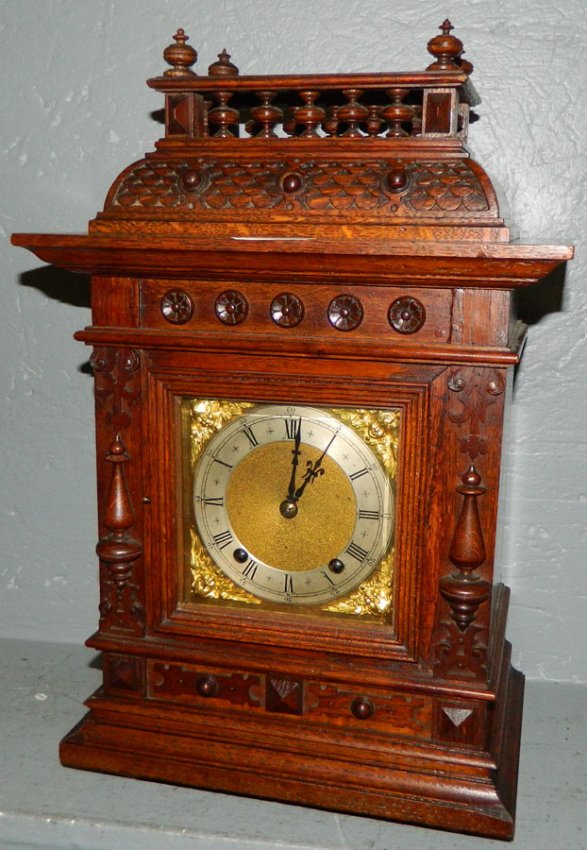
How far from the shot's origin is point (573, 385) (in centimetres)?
151

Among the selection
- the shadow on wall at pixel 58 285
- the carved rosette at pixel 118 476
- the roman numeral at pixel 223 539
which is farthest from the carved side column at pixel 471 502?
the shadow on wall at pixel 58 285

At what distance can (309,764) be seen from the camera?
4.05 ft

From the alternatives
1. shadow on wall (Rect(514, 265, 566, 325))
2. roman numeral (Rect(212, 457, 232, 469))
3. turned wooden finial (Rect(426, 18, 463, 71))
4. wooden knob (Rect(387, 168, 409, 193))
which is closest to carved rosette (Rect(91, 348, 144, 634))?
roman numeral (Rect(212, 457, 232, 469))

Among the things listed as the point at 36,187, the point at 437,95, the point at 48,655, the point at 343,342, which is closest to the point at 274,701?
the point at 343,342

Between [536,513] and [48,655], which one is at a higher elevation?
[536,513]

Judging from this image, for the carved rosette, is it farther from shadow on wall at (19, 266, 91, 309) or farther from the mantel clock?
shadow on wall at (19, 266, 91, 309)

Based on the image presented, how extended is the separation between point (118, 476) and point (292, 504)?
0.21 m

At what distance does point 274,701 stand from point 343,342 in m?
0.45

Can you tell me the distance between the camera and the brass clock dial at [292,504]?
119 centimetres

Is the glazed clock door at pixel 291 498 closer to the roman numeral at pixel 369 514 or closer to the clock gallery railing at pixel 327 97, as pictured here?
the roman numeral at pixel 369 514

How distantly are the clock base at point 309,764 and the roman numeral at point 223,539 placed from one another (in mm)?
216

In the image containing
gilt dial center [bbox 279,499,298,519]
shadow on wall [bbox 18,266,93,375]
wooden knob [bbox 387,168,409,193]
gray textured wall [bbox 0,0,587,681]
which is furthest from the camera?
shadow on wall [bbox 18,266,93,375]

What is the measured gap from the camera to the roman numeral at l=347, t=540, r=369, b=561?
120 cm

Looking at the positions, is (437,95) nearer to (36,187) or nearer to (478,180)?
(478,180)
